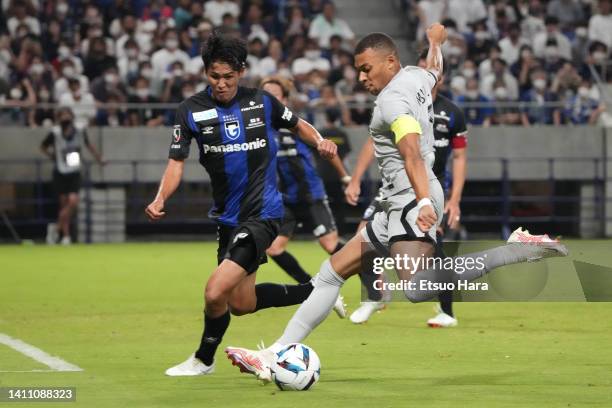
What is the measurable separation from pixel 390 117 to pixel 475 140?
17212 mm

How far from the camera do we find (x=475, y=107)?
25422mm

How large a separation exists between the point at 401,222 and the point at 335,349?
2181 mm

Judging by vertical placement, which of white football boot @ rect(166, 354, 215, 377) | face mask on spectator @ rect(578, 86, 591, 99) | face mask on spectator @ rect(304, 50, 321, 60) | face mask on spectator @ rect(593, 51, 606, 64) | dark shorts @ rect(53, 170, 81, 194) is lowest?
dark shorts @ rect(53, 170, 81, 194)

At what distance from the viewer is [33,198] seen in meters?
26.1

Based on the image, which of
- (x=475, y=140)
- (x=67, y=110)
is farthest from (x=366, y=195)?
(x=67, y=110)

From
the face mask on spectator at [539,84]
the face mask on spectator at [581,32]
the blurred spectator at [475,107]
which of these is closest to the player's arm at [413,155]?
the blurred spectator at [475,107]

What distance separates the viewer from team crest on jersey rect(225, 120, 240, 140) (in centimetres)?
943

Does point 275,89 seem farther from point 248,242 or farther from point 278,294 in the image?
point 248,242

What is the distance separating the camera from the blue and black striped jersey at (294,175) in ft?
48.6

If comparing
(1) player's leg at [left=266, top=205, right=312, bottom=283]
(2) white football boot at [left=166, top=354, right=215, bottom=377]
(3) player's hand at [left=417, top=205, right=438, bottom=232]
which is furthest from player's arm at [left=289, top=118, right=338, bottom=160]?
(1) player's leg at [left=266, top=205, right=312, bottom=283]

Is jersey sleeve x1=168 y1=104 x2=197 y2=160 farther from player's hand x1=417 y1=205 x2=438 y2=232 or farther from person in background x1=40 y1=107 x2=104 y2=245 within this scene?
person in background x1=40 y1=107 x2=104 y2=245

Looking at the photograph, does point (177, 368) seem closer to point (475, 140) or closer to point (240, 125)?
point (240, 125)

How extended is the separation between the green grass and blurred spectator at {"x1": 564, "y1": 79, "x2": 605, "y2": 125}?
1020 centimetres

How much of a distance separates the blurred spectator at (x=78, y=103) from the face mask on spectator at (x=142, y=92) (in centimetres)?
83
